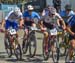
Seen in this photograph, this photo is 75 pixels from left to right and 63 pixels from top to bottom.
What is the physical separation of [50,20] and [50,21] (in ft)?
0.32

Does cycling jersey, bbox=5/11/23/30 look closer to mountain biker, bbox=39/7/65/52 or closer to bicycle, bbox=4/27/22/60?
bicycle, bbox=4/27/22/60

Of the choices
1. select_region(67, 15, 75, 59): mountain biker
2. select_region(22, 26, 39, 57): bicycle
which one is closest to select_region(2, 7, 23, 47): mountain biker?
select_region(22, 26, 39, 57): bicycle

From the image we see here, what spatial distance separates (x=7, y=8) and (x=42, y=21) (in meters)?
15.3

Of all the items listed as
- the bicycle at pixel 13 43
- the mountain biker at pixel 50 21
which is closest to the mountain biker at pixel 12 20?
the bicycle at pixel 13 43

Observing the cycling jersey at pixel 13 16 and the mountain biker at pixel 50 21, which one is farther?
the cycling jersey at pixel 13 16

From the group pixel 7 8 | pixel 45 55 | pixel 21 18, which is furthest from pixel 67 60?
pixel 7 8

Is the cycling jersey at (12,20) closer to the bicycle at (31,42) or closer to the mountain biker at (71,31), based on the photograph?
the bicycle at (31,42)

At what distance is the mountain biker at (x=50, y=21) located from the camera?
10211 mm

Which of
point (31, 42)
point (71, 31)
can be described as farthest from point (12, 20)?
point (71, 31)

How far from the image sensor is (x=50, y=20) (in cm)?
1063

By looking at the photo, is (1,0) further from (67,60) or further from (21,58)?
(67,60)

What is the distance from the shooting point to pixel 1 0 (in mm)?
33875

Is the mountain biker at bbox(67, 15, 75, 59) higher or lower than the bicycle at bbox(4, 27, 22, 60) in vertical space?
higher

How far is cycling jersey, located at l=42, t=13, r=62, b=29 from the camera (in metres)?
10.4
